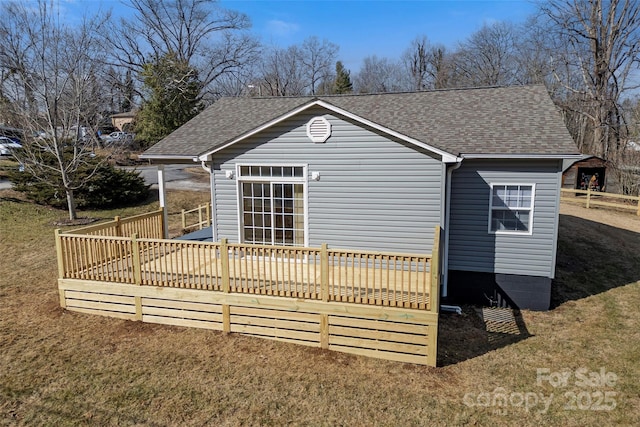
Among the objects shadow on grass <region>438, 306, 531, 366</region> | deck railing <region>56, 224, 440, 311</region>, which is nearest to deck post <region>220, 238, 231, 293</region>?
deck railing <region>56, 224, 440, 311</region>

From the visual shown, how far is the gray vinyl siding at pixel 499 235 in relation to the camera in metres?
8.71

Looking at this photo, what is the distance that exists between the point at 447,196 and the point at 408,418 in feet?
16.4

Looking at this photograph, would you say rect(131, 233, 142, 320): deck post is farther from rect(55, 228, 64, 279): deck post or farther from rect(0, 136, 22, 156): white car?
rect(0, 136, 22, 156): white car

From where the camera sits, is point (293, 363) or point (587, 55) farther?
point (587, 55)

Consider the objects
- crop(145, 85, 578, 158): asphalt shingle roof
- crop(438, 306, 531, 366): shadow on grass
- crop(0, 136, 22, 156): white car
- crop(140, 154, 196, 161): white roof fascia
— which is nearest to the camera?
crop(438, 306, 531, 366): shadow on grass

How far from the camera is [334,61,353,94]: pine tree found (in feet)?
162

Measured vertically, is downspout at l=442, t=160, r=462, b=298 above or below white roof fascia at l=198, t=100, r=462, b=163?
below

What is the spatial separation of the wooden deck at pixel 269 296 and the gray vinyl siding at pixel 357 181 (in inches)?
46.6

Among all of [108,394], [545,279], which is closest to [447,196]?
[545,279]

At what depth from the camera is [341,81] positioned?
49.6 metres

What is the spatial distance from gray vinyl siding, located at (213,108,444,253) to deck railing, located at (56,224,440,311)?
1.09 m

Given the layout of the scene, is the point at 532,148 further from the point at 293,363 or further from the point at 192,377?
the point at 192,377

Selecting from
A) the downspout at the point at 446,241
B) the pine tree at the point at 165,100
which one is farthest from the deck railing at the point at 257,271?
the pine tree at the point at 165,100

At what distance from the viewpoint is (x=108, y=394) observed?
5.76m
